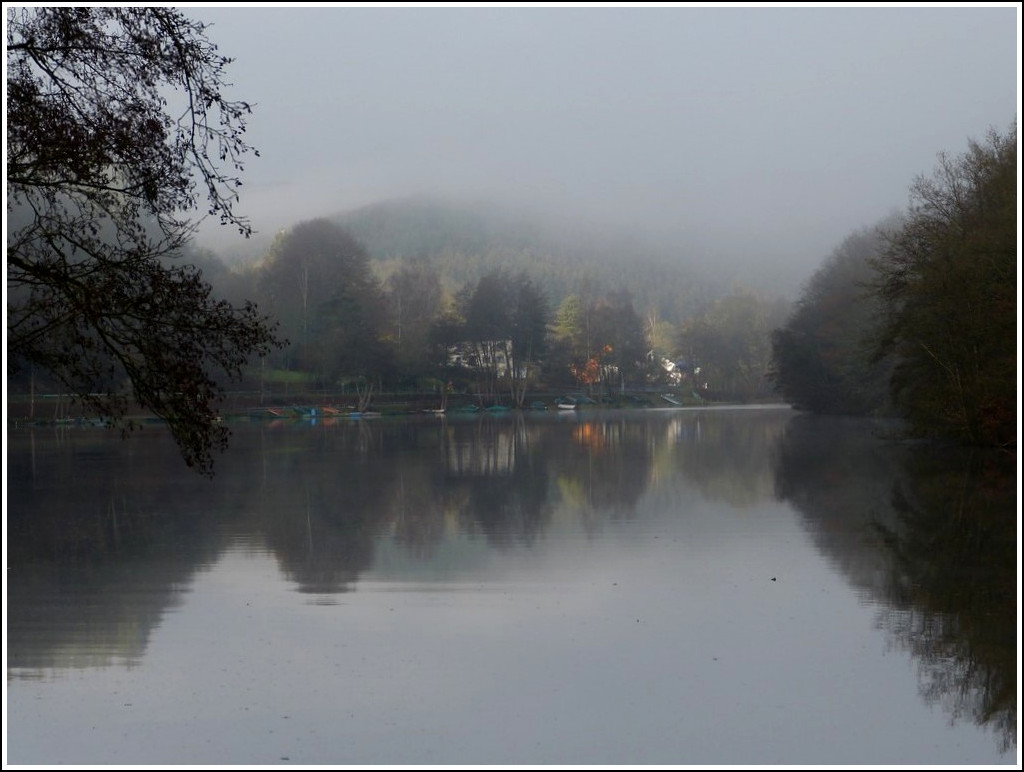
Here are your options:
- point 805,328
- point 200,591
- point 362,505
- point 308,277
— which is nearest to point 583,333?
point 308,277

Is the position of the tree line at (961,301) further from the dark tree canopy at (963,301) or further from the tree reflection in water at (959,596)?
the tree reflection in water at (959,596)

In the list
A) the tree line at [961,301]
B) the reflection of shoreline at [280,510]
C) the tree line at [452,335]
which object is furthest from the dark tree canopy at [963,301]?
the tree line at [452,335]

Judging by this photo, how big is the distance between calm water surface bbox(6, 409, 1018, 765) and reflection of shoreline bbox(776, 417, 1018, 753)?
47mm

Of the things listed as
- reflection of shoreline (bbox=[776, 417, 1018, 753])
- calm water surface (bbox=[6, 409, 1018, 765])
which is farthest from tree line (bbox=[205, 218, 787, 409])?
calm water surface (bbox=[6, 409, 1018, 765])

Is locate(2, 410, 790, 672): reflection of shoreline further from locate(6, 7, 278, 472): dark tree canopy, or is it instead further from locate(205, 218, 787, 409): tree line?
locate(205, 218, 787, 409): tree line

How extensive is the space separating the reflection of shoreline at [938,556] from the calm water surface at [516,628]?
5cm

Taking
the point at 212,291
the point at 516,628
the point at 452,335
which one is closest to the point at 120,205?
the point at 516,628

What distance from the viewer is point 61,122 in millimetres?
7305

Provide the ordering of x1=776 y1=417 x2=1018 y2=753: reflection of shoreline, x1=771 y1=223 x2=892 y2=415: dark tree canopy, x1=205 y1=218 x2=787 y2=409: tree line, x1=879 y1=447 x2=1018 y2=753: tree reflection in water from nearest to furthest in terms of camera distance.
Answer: x1=879 y1=447 x2=1018 y2=753: tree reflection in water, x1=776 y1=417 x2=1018 y2=753: reflection of shoreline, x1=771 y1=223 x2=892 y2=415: dark tree canopy, x1=205 y1=218 x2=787 y2=409: tree line

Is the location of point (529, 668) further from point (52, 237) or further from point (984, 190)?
point (984, 190)

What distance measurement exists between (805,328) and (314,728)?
210 feet

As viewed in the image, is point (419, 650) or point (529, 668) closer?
point (529, 668)

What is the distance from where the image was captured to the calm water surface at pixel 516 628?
575 centimetres

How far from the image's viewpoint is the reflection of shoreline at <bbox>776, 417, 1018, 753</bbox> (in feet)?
22.1
